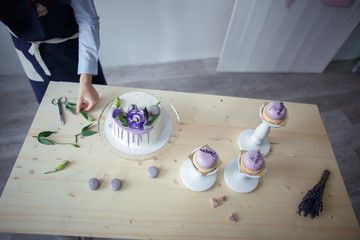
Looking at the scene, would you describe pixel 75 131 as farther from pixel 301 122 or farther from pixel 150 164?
pixel 301 122

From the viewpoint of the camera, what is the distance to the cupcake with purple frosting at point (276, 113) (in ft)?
2.69

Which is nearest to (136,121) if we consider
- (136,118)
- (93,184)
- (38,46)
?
(136,118)

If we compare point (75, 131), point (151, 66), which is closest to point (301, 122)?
point (75, 131)

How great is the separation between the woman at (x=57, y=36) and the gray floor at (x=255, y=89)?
2.62ft

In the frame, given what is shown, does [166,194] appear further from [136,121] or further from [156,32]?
[156,32]

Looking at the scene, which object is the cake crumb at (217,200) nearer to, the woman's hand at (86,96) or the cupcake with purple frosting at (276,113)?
the cupcake with purple frosting at (276,113)

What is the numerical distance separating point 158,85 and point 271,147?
1225 mm

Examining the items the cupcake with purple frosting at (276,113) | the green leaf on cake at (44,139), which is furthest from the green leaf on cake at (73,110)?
the cupcake with purple frosting at (276,113)

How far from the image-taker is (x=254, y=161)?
2.47 ft

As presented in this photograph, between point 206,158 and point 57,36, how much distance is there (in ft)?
2.59

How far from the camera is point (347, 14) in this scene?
5.80 ft

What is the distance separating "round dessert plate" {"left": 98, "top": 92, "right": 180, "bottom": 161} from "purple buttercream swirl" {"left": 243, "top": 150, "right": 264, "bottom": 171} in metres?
0.30

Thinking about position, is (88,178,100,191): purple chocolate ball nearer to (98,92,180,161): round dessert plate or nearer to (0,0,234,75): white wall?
(98,92,180,161): round dessert plate

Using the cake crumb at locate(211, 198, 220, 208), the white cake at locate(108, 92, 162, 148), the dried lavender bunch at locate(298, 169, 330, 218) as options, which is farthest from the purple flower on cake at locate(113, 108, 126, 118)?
the dried lavender bunch at locate(298, 169, 330, 218)
